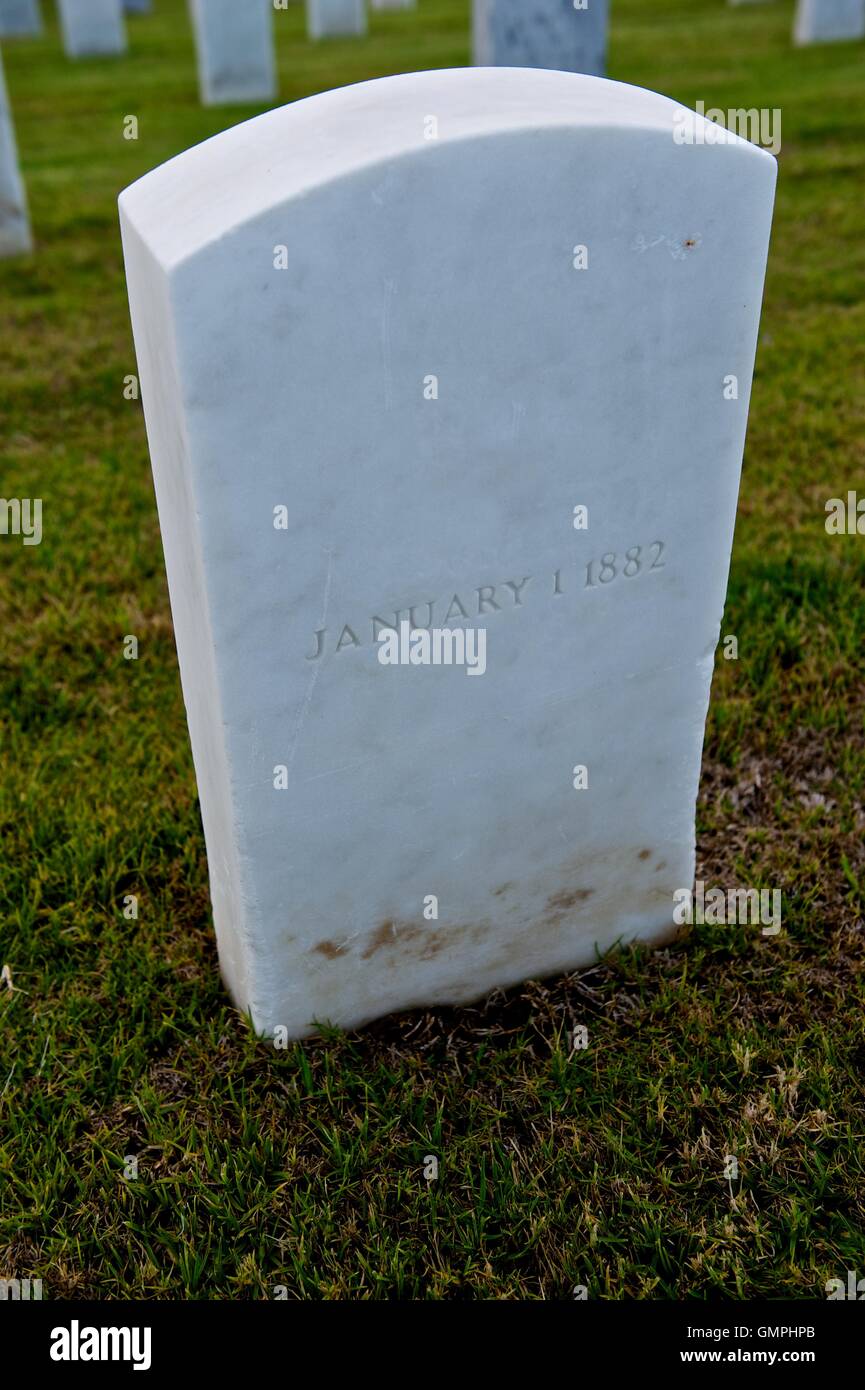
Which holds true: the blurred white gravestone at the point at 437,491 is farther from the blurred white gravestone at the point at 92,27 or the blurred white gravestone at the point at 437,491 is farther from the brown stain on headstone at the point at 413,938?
the blurred white gravestone at the point at 92,27

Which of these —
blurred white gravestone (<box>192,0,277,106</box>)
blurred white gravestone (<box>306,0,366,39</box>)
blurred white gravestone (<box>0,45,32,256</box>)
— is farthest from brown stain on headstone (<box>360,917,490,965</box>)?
blurred white gravestone (<box>306,0,366,39</box>)

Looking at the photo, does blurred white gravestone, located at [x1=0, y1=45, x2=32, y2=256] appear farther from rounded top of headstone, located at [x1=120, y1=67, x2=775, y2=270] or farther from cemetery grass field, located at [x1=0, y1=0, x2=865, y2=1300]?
rounded top of headstone, located at [x1=120, y1=67, x2=775, y2=270]

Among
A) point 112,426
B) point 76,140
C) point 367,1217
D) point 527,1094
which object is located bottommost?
point 367,1217

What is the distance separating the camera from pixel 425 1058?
2.08 meters

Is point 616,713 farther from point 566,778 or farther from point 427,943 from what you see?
point 427,943

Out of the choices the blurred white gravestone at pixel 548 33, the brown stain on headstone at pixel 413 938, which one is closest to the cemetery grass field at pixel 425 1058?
the brown stain on headstone at pixel 413 938

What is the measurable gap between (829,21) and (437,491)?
32.6ft

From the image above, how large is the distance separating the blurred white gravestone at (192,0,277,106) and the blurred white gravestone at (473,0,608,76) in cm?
495

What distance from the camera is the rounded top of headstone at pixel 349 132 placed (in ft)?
4.74

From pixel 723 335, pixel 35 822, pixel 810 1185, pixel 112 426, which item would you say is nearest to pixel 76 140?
pixel 112 426

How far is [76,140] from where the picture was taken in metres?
8.75

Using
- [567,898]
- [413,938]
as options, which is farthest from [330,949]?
[567,898]

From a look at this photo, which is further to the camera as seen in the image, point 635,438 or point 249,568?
point 635,438

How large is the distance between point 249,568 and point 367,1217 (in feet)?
3.34
